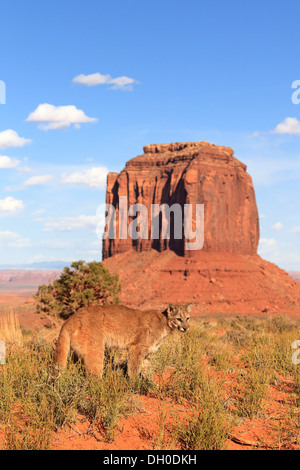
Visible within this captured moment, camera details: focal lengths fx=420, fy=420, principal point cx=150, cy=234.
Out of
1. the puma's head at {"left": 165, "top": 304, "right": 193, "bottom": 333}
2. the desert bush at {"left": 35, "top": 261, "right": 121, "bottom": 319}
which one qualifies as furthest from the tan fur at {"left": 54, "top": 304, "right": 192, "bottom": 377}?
the desert bush at {"left": 35, "top": 261, "right": 121, "bottom": 319}

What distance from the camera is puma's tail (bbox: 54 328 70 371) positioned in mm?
6297

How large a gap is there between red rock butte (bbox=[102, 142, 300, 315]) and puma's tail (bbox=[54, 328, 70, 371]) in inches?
2243

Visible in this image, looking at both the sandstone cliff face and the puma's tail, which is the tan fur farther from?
the sandstone cliff face

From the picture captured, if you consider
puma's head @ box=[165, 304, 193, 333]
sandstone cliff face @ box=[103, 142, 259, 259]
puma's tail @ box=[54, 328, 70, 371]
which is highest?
sandstone cliff face @ box=[103, 142, 259, 259]

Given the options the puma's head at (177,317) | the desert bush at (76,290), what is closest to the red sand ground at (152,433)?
the puma's head at (177,317)

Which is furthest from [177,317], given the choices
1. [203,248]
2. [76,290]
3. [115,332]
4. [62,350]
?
[203,248]

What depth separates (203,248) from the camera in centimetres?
7731

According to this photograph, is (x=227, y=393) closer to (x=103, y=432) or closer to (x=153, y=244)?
(x=103, y=432)

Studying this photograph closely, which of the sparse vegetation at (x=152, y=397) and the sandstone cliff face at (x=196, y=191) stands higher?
the sandstone cliff face at (x=196, y=191)

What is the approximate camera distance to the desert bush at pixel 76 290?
22.7 metres

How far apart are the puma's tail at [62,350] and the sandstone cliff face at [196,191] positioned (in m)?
70.3

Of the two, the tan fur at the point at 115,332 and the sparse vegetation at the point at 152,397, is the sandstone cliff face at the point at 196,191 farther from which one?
the sparse vegetation at the point at 152,397

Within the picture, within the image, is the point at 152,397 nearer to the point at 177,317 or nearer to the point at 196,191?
the point at 177,317
